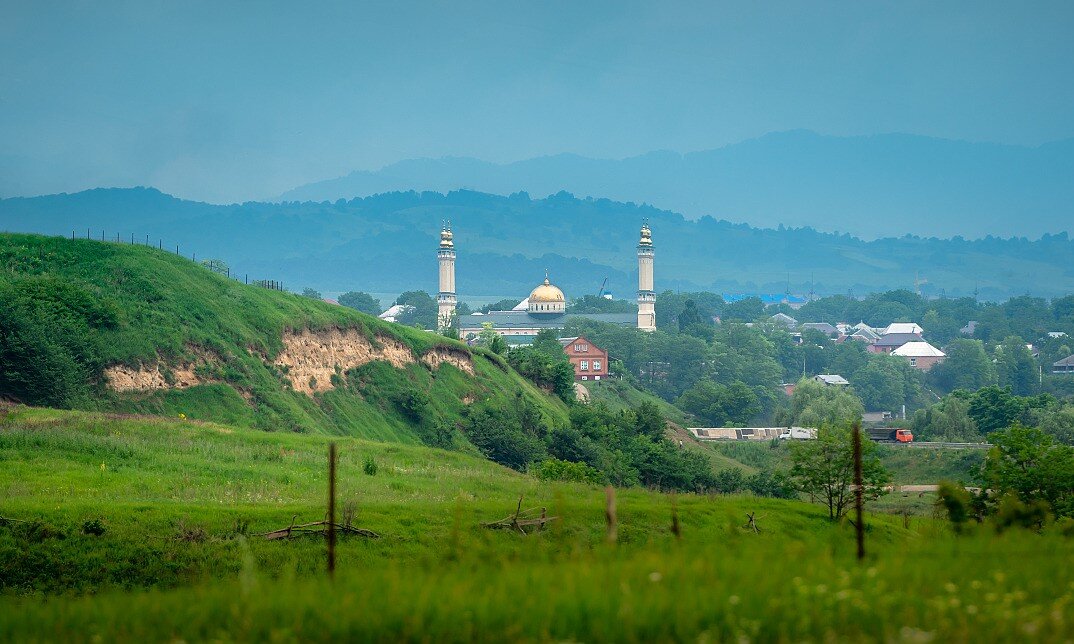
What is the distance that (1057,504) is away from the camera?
39.6m

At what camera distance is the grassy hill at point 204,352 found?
190 feet

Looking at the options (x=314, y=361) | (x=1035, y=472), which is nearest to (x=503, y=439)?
(x=314, y=361)

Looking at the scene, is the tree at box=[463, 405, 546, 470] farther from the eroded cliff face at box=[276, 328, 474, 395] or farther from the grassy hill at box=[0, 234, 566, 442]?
the eroded cliff face at box=[276, 328, 474, 395]

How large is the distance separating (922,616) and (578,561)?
4.37 metres

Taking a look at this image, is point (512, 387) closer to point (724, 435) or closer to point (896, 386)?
point (724, 435)

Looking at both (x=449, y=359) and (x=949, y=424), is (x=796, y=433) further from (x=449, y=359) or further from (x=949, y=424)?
(x=449, y=359)

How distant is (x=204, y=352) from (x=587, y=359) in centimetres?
10021

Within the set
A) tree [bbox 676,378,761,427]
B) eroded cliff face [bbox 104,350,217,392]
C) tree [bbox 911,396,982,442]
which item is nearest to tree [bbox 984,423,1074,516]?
eroded cliff face [bbox 104,350,217,392]

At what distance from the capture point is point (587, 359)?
163 m

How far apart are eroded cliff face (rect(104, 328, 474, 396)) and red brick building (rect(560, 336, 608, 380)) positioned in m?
71.3

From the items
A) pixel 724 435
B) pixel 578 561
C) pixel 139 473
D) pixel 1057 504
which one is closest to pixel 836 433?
pixel 1057 504

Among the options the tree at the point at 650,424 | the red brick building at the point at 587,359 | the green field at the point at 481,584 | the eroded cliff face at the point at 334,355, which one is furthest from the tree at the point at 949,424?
the green field at the point at 481,584

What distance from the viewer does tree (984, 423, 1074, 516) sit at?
3985 cm

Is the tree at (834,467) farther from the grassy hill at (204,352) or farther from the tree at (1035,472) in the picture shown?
the grassy hill at (204,352)
